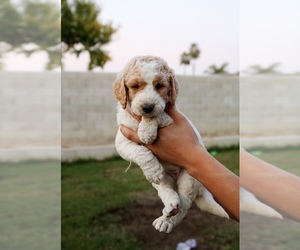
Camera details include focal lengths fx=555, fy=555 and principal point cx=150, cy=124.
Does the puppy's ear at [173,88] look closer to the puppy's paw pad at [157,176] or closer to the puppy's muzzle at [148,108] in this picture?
the puppy's muzzle at [148,108]

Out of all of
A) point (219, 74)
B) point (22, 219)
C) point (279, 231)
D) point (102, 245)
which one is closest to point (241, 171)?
point (219, 74)

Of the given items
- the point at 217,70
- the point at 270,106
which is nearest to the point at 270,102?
the point at 270,106

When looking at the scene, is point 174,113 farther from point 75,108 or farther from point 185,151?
point 75,108

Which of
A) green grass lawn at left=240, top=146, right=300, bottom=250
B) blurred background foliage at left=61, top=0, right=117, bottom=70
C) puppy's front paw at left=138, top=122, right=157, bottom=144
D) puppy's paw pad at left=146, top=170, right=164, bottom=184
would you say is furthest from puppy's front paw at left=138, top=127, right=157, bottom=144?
green grass lawn at left=240, top=146, right=300, bottom=250

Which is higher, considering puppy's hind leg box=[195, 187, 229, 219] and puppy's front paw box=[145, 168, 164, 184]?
puppy's front paw box=[145, 168, 164, 184]

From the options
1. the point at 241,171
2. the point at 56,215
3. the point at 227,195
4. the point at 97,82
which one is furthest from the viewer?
the point at 56,215

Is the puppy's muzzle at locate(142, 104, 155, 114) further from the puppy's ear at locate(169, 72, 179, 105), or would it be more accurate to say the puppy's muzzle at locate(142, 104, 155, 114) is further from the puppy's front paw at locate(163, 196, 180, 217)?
the puppy's front paw at locate(163, 196, 180, 217)

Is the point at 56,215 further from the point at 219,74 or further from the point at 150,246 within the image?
the point at 219,74
